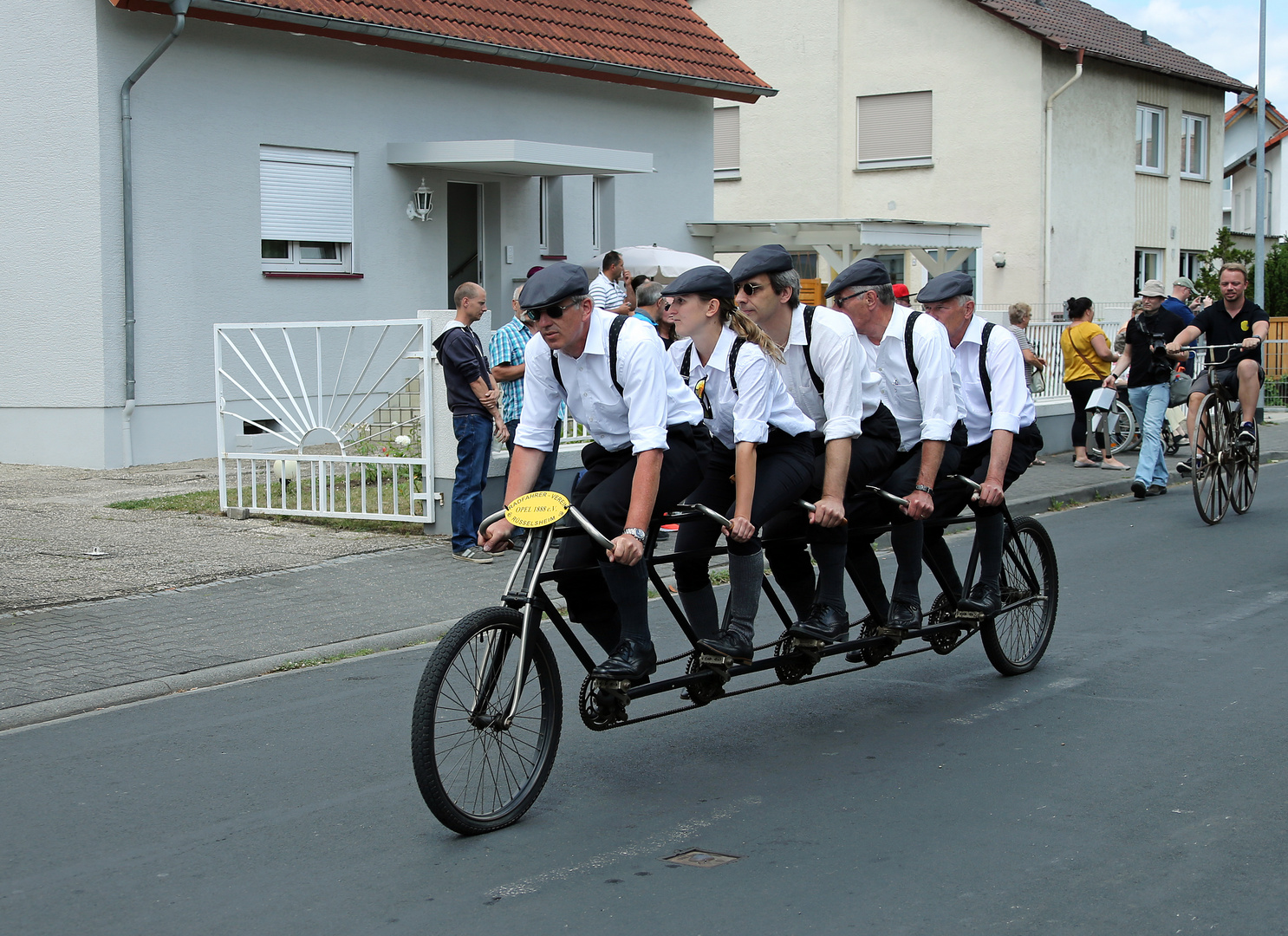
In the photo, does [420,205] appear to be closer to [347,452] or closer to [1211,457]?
[347,452]

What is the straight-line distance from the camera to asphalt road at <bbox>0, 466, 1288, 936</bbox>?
4113 mm

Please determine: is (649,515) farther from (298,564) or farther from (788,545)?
(298,564)

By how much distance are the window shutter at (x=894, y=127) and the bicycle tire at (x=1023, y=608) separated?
24393 millimetres

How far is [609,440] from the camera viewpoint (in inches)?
207

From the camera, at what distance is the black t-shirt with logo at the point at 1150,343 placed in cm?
1352

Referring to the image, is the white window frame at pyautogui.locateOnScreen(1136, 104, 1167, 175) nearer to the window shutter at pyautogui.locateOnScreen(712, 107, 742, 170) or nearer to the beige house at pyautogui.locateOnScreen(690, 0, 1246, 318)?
the beige house at pyautogui.locateOnScreen(690, 0, 1246, 318)

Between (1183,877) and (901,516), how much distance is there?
228 centimetres

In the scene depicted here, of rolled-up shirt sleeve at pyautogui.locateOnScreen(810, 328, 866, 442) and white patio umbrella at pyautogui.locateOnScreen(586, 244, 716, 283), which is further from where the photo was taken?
white patio umbrella at pyautogui.locateOnScreen(586, 244, 716, 283)

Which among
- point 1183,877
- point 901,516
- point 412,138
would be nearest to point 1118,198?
point 412,138

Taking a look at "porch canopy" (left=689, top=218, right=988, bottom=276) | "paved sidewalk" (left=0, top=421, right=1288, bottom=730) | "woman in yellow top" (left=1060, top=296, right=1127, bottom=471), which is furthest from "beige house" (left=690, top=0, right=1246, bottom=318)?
"paved sidewalk" (left=0, top=421, right=1288, bottom=730)

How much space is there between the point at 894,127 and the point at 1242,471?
19.6m

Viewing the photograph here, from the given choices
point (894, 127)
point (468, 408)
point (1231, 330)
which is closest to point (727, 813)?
point (468, 408)

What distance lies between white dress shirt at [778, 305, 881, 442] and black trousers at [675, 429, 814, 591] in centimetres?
16

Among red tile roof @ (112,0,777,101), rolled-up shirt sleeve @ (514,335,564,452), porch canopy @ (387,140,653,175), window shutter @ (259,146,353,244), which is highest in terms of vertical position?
red tile roof @ (112,0,777,101)
